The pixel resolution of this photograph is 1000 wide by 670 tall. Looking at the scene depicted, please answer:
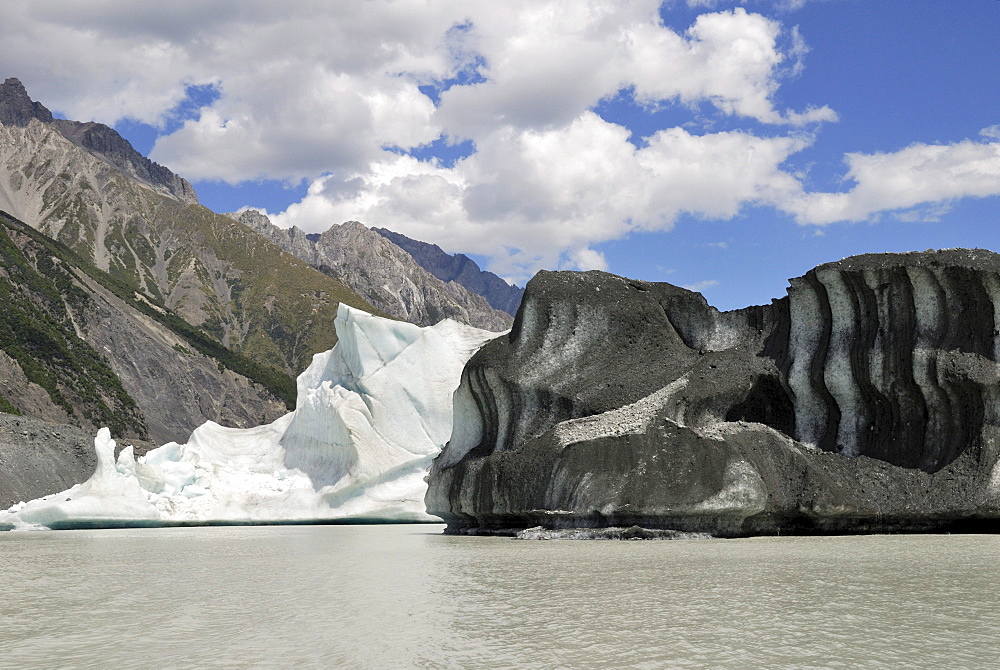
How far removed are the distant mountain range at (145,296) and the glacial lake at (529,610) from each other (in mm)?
48550

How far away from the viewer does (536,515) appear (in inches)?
570

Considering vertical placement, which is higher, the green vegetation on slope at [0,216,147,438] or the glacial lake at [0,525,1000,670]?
the green vegetation on slope at [0,216,147,438]

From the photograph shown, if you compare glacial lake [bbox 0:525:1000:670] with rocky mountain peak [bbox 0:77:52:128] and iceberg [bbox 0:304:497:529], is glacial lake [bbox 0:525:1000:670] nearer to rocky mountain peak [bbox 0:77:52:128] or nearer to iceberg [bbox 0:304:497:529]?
iceberg [bbox 0:304:497:529]

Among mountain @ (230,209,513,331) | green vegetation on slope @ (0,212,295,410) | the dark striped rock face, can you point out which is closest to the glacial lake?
the dark striped rock face

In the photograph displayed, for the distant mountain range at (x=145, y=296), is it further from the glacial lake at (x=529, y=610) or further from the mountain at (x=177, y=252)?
the glacial lake at (x=529, y=610)

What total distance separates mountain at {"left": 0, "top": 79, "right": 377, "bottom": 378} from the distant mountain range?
244mm

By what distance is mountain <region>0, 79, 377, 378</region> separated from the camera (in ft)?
424

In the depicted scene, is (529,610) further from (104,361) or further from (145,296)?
(145,296)

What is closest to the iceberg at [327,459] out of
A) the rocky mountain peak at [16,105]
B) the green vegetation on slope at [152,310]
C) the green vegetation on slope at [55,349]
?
the green vegetation on slope at [55,349]

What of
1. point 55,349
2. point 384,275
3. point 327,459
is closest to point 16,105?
point 384,275

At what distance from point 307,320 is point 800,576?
124m

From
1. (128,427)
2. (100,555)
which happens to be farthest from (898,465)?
(128,427)

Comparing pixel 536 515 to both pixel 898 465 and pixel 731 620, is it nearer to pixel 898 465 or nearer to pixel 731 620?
pixel 898 465

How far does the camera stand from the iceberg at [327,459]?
24469mm
